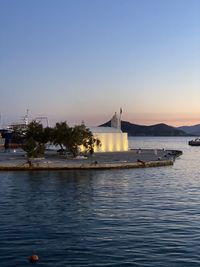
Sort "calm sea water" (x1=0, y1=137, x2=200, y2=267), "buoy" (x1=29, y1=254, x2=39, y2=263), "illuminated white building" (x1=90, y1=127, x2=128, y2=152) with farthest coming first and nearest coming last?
"illuminated white building" (x1=90, y1=127, x2=128, y2=152)
"calm sea water" (x1=0, y1=137, x2=200, y2=267)
"buoy" (x1=29, y1=254, x2=39, y2=263)

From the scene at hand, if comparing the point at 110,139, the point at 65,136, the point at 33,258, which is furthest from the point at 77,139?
the point at 33,258

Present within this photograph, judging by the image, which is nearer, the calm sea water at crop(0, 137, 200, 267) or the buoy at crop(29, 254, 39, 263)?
the buoy at crop(29, 254, 39, 263)

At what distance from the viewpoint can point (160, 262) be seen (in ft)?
88.0

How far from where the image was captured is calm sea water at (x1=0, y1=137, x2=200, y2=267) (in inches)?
1099

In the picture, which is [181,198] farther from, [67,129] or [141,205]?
[67,129]

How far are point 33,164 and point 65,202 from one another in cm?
3916

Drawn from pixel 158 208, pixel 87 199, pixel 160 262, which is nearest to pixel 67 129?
pixel 87 199

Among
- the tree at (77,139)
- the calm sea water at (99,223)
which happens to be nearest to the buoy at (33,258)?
the calm sea water at (99,223)

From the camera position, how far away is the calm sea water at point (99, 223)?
2791cm

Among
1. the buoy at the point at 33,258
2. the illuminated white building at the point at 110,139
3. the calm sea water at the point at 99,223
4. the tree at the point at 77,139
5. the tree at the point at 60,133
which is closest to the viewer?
the buoy at the point at 33,258

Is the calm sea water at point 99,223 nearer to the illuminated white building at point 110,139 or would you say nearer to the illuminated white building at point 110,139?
the illuminated white building at point 110,139

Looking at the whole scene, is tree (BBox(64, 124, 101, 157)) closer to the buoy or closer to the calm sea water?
the calm sea water

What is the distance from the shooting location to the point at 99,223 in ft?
123

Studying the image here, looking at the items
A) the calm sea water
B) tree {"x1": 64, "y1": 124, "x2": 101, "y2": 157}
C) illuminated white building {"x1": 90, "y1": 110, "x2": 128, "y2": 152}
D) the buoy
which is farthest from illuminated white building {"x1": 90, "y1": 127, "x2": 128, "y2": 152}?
the buoy
